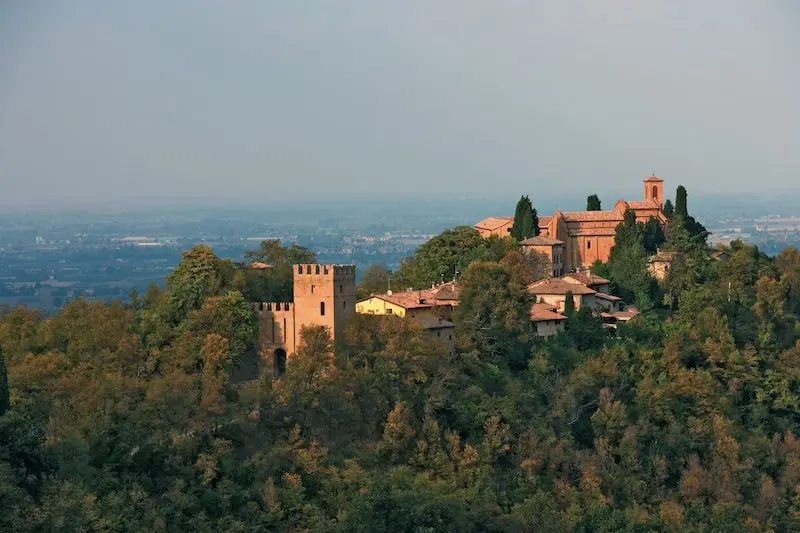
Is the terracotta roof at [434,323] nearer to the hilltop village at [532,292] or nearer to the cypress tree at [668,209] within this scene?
the hilltop village at [532,292]

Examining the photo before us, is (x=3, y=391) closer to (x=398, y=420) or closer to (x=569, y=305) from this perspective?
(x=398, y=420)

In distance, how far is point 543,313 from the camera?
45531mm

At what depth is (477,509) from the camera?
35781 mm

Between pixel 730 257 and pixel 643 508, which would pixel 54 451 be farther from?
pixel 730 257

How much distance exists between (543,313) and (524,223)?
28.0 ft

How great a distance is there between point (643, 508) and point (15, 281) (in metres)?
108

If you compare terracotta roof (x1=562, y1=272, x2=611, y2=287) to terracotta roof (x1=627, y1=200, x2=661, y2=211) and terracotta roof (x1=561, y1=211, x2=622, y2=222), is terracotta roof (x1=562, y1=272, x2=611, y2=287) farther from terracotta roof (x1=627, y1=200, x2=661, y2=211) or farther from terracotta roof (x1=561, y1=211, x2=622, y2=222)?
terracotta roof (x1=627, y1=200, x2=661, y2=211)

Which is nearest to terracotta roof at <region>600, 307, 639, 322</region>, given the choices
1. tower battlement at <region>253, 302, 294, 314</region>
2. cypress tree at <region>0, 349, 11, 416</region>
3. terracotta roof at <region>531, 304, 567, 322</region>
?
terracotta roof at <region>531, 304, 567, 322</region>

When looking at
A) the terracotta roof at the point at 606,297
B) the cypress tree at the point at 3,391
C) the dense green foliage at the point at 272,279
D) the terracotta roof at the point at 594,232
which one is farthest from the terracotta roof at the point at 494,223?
the cypress tree at the point at 3,391

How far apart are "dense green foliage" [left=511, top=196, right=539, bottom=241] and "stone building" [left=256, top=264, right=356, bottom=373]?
46.5 ft

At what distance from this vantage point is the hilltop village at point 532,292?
130 feet

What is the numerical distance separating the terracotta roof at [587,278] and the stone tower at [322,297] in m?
10.8

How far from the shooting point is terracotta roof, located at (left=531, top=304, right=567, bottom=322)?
45.0 meters

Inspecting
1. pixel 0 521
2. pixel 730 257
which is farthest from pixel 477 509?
pixel 730 257
